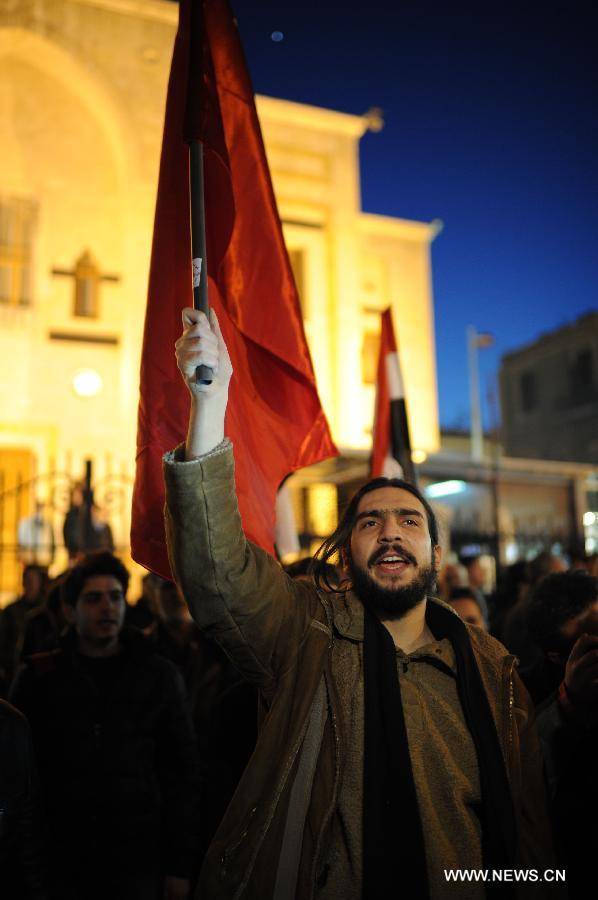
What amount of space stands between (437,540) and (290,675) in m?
0.99

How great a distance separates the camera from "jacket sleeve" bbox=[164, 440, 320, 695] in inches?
87.6

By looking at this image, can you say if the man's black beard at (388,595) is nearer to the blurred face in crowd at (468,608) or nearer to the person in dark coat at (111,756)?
the person in dark coat at (111,756)

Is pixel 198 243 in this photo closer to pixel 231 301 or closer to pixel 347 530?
pixel 231 301

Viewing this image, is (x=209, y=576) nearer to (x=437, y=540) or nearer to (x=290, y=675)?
(x=290, y=675)

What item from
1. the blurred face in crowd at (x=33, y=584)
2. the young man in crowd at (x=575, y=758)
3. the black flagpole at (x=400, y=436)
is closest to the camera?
the young man in crowd at (x=575, y=758)

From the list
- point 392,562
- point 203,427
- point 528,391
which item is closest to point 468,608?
point 392,562

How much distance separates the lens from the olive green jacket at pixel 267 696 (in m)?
2.16

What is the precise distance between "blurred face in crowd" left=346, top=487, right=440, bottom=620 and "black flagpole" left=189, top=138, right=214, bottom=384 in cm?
85

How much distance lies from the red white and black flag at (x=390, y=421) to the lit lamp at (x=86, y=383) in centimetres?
1039

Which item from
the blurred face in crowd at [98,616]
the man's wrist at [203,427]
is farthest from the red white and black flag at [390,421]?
the man's wrist at [203,427]

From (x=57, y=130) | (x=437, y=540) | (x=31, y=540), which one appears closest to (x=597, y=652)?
(x=437, y=540)

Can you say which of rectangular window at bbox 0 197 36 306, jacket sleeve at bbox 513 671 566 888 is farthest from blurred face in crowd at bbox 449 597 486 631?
rectangular window at bbox 0 197 36 306

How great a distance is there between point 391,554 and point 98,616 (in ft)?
6.39

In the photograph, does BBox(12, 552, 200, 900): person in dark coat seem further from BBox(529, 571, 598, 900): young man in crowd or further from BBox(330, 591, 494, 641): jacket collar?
BBox(529, 571, 598, 900): young man in crowd
